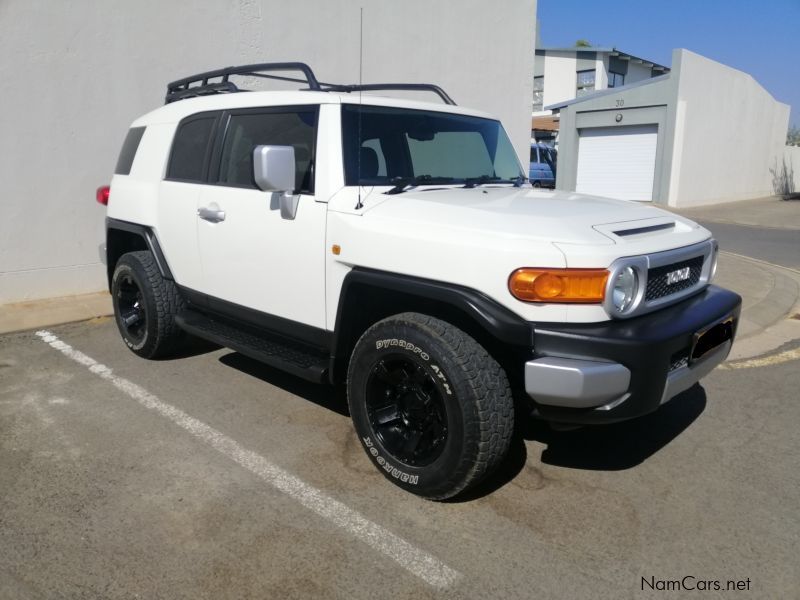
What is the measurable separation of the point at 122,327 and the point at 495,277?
3.72 metres

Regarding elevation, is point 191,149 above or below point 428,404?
above

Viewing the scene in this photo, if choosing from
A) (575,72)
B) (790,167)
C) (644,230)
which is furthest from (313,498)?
(575,72)

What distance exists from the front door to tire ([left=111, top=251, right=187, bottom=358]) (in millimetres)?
560

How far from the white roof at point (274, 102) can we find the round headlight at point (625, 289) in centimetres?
184

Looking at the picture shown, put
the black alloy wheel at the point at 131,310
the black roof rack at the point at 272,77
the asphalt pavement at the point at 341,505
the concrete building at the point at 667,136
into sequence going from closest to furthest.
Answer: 1. the asphalt pavement at the point at 341,505
2. the black roof rack at the point at 272,77
3. the black alloy wheel at the point at 131,310
4. the concrete building at the point at 667,136

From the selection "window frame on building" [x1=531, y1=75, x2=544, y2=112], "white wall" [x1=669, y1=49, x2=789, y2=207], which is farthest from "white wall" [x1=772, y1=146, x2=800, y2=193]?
"window frame on building" [x1=531, y1=75, x2=544, y2=112]

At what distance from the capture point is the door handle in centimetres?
410

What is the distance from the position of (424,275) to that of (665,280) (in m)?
1.18

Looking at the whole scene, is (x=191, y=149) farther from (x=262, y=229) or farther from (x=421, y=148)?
(x=421, y=148)

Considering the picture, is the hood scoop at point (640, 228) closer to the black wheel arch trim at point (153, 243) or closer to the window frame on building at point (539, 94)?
the black wheel arch trim at point (153, 243)

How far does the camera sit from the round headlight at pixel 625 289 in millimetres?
2776

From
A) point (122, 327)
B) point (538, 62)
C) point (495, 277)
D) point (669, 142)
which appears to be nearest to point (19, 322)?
point (122, 327)

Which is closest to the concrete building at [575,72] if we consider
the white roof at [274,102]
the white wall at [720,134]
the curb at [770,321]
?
the white wall at [720,134]

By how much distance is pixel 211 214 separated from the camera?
4.17m
